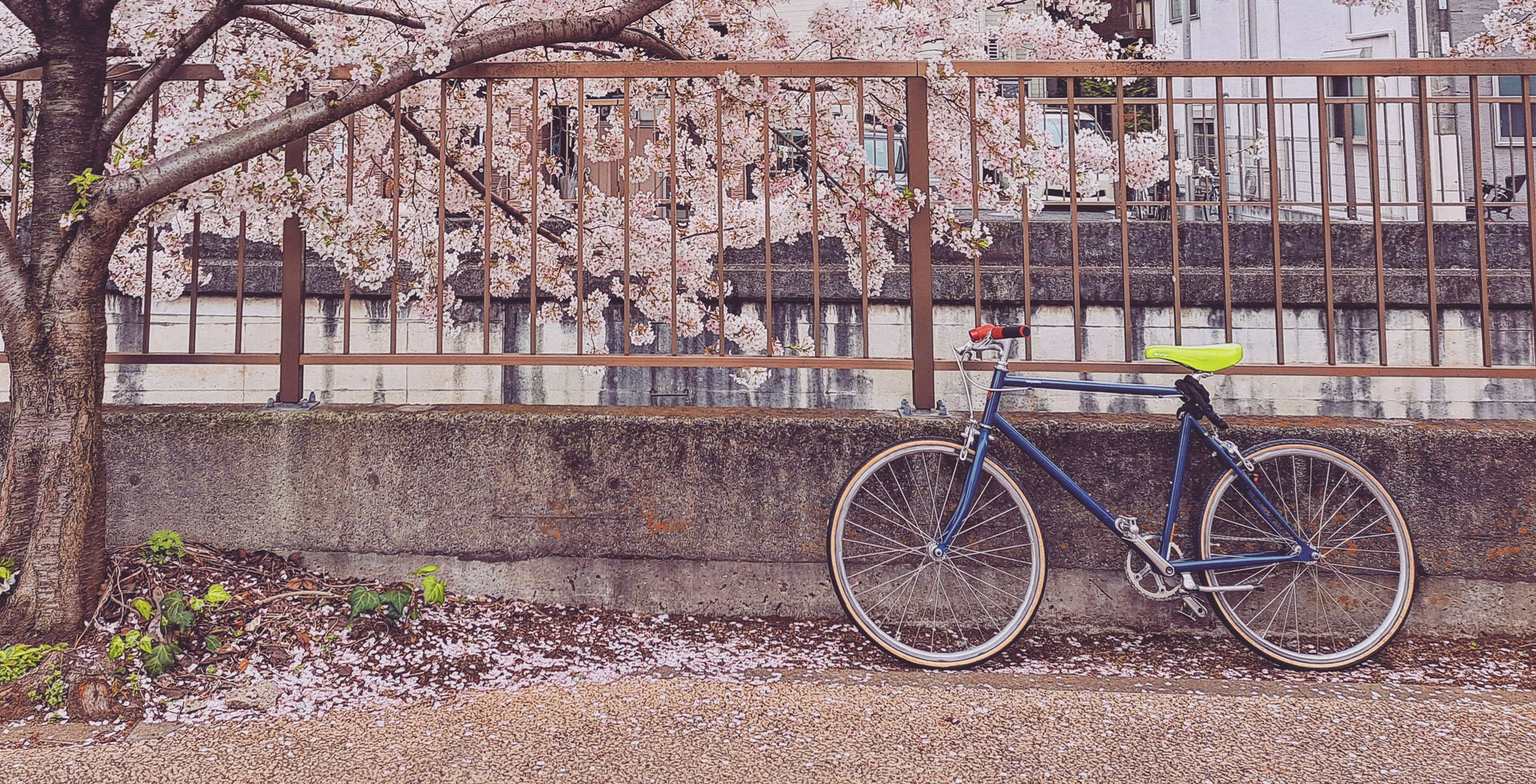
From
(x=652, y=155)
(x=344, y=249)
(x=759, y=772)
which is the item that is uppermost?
(x=652, y=155)

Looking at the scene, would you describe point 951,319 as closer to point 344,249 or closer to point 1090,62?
point 1090,62

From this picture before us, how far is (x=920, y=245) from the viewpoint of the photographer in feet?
11.2

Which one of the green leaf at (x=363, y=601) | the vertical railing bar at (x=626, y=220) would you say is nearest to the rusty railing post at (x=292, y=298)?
the green leaf at (x=363, y=601)

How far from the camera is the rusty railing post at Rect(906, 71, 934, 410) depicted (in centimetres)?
332

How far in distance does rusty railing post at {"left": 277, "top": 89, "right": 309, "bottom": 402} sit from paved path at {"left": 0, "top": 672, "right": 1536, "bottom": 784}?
1.47 m

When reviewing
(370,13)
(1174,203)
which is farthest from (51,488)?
(1174,203)

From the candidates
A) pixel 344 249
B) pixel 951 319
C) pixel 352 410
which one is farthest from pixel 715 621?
pixel 951 319

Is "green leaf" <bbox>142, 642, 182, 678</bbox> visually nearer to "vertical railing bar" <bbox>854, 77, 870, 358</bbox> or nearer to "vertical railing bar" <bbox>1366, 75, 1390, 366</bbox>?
"vertical railing bar" <bbox>854, 77, 870, 358</bbox>

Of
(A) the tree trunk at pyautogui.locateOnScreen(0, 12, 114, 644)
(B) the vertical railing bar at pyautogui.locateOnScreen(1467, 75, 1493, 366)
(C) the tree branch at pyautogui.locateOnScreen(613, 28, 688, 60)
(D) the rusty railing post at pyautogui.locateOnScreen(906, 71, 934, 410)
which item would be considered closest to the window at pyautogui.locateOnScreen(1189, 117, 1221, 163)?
(B) the vertical railing bar at pyautogui.locateOnScreen(1467, 75, 1493, 366)

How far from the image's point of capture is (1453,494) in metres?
3.05

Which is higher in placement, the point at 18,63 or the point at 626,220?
the point at 18,63

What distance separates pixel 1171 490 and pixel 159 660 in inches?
134

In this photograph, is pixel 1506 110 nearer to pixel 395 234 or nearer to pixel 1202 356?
pixel 1202 356

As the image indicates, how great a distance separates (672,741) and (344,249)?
2492 millimetres
